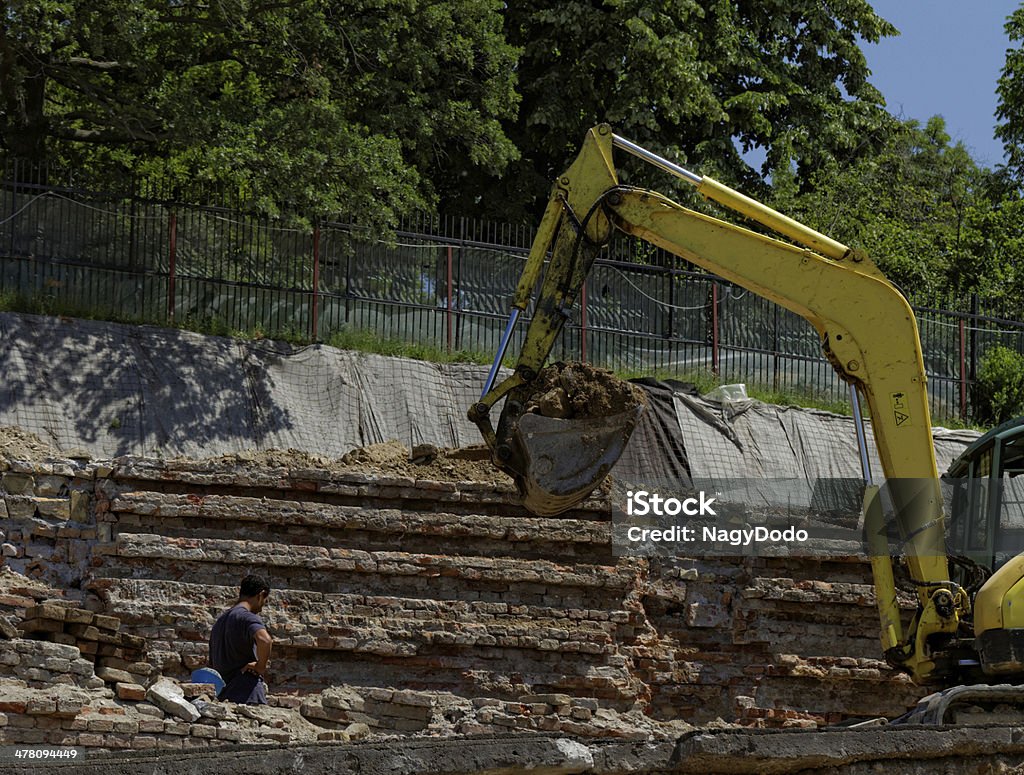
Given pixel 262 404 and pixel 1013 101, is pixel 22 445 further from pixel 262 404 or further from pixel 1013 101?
pixel 1013 101

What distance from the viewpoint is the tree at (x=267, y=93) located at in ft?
52.7

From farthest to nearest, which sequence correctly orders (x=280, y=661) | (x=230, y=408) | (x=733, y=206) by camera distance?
1. (x=230, y=408)
2. (x=280, y=661)
3. (x=733, y=206)

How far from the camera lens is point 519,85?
22.9m

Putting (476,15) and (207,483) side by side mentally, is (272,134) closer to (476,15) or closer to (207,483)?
(476,15)

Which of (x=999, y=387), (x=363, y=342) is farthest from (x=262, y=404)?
(x=999, y=387)

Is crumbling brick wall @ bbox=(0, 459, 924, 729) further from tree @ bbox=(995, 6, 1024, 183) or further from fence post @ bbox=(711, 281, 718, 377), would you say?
tree @ bbox=(995, 6, 1024, 183)

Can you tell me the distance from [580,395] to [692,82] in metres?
12.9

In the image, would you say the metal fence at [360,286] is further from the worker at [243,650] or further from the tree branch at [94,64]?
the worker at [243,650]

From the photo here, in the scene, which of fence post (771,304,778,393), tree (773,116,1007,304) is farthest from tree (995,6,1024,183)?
fence post (771,304,778,393)

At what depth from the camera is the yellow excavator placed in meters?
9.08

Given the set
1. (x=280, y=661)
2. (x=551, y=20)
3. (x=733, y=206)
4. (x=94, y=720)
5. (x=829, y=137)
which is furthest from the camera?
(x=829, y=137)

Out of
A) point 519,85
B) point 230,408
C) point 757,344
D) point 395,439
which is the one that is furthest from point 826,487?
point 519,85

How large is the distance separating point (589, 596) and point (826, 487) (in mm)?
5447

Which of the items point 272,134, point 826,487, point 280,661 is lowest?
point 280,661
